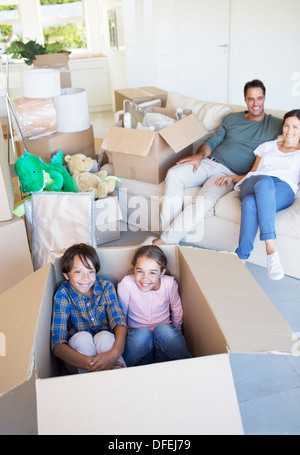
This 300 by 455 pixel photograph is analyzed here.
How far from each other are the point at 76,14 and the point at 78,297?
Answer: 6.17 m

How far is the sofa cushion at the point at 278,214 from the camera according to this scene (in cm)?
210

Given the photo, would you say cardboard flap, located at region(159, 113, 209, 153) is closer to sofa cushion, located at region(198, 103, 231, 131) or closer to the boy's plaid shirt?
sofa cushion, located at region(198, 103, 231, 131)

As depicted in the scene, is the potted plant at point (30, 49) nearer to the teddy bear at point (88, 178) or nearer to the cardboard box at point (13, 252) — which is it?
the teddy bear at point (88, 178)

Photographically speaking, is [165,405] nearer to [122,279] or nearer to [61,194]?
[122,279]

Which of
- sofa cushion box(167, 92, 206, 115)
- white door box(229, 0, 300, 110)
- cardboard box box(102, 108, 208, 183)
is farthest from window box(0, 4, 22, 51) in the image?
cardboard box box(102, 108, 208, 183)

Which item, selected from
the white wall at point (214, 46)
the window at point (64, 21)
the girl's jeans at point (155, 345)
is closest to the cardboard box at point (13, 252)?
the girl's jeans at point (155, 345)

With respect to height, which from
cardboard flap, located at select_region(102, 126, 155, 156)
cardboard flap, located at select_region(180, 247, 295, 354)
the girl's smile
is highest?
cardboard flap, located at select_region(102, 126, 155, 156)

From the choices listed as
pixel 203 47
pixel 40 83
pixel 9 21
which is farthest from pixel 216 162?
pixel 9 21

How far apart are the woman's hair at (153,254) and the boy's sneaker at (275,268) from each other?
72cm

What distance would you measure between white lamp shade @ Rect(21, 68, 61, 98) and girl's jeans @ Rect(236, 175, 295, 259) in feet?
4.96

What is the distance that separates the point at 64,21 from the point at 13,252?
5.64 m

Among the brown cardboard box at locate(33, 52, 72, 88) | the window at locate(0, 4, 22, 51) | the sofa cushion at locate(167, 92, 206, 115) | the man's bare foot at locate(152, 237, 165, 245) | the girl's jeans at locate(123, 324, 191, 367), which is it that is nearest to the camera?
the girl's jeans at locate(123, 324, 191, 367)

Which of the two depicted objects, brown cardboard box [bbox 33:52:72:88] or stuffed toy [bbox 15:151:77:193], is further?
brown cardboard box [bbox 33:52:72:88]

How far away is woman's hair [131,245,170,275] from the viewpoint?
1473 mm
